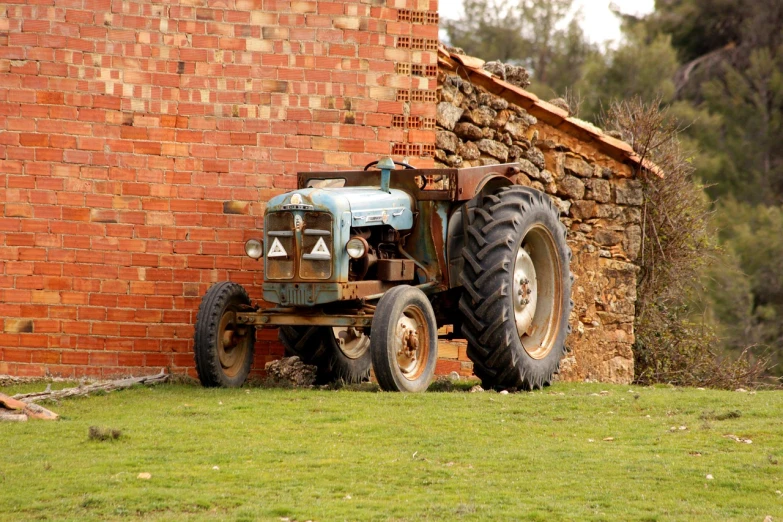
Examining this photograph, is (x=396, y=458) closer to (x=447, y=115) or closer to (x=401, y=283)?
(x=401, y=283)

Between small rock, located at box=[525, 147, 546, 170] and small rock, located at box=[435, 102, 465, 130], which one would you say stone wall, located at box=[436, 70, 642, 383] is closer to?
small rock, located at box=[525, 147, 546, 170]

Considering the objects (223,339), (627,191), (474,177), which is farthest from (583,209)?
(223,339)

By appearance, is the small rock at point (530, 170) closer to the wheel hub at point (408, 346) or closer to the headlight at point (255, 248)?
the wheel hub at point (408, 346)

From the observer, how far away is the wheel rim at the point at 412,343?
905 centimetres

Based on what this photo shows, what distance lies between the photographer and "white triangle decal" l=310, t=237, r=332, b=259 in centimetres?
900

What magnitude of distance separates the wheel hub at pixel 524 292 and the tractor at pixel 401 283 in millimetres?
17

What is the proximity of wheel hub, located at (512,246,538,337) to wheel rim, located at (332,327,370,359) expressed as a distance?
4.49 ft

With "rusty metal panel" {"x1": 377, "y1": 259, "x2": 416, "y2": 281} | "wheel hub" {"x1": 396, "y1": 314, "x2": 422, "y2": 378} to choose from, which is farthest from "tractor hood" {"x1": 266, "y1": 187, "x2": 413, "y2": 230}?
"wheel hub" {"x1": 396, "y1": 314, "x2": 422, "y2": 378}

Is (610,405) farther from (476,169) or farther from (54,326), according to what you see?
(54,326)

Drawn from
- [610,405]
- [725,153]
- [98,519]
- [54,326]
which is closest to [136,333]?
[54,326]

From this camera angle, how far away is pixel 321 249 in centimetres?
901

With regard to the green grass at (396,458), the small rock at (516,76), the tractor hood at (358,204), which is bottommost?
the green grass at (396,458)

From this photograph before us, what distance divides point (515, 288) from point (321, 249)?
2.01 meters

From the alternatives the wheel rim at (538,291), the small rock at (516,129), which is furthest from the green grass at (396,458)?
the small rock at (516,129)
